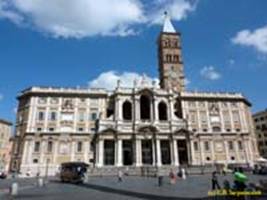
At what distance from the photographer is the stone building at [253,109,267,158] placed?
7571 cm

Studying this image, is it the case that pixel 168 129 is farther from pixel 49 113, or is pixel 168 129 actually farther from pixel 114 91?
pixel 49 113

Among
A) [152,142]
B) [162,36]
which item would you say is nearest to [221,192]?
[152,142]

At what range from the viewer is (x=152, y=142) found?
52.4 meters

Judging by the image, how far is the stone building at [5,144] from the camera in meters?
71.6

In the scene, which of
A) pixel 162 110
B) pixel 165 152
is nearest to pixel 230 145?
pixel 165 152

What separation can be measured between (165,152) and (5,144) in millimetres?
43779

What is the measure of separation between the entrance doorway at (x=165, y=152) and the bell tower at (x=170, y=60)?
1397cm

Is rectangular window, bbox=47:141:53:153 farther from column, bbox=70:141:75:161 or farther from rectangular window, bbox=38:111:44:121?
rectangular window, bbox=38:111:44:121

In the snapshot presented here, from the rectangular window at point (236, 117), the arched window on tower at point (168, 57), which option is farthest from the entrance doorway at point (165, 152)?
the arched window on tower at point (168, 57)

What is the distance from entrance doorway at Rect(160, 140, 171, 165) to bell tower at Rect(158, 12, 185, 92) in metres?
14.0

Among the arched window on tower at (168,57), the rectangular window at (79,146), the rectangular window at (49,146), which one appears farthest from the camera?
the arched window on tower at (168,57)

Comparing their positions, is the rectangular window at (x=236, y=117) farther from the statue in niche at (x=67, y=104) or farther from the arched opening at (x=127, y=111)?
the statue in niche at (x=67, y=104)

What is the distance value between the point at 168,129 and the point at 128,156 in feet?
29.1

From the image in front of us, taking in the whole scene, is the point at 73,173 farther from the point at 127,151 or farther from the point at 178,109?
the point at 178,109
